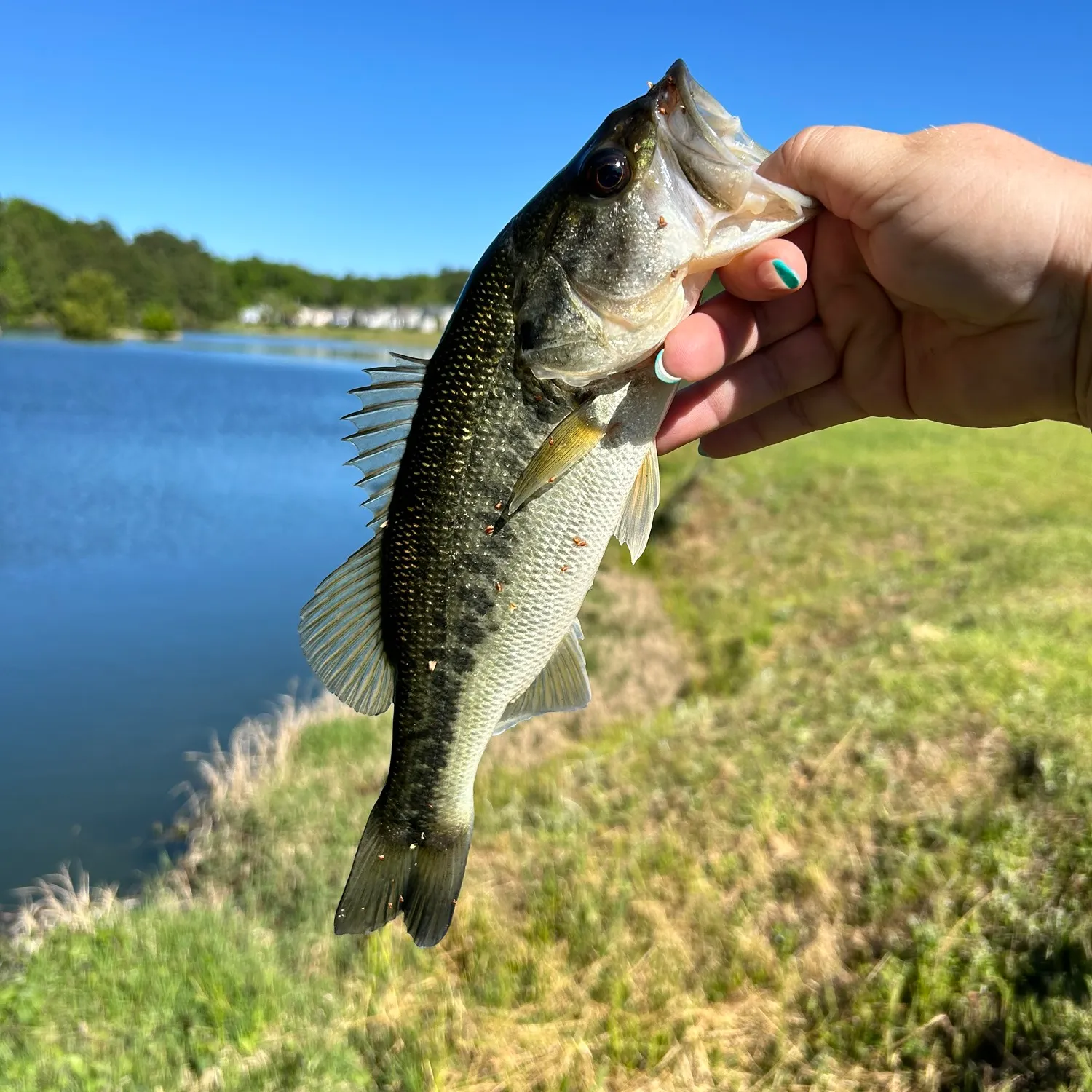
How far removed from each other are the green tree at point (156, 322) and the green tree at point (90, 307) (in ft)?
31.5

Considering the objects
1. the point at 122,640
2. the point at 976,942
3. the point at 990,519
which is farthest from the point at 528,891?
the point at 990,519

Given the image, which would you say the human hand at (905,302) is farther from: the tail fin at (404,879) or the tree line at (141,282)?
the tree line at (141,282)

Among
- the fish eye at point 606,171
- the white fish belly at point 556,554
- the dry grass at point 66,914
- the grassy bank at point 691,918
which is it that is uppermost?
the fish eye at point 606,171

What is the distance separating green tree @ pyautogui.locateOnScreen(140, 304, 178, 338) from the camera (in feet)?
306

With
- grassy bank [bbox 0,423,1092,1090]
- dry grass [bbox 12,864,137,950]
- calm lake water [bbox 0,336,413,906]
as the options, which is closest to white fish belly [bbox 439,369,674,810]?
grassy bank [bbox 0,423,1092,1090]

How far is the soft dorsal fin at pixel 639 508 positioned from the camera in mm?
2553

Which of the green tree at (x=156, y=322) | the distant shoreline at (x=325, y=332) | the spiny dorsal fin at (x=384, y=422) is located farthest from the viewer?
the distant shoreline at (x=325, y=332)

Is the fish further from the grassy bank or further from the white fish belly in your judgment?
the grassy bank

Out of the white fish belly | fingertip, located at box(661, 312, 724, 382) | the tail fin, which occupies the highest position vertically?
fingertip, located at box(661, 312, 724, 382)

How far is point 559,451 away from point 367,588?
2.64 ft

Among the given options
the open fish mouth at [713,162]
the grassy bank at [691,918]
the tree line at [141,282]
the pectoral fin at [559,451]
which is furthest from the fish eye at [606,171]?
the tree line at [141,282]

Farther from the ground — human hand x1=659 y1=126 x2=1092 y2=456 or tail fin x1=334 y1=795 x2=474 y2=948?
human hand x1=659 y1=126 x2=1092 y2=456

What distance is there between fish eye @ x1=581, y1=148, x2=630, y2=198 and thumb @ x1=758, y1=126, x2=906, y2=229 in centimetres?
63

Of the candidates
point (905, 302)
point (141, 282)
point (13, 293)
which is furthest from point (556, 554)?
point (141, 282)
